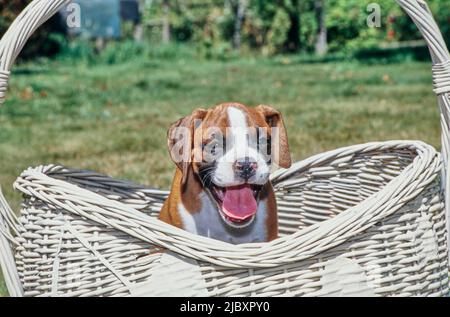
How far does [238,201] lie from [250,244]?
0.36 m

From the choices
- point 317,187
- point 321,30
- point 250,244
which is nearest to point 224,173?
point 250,244

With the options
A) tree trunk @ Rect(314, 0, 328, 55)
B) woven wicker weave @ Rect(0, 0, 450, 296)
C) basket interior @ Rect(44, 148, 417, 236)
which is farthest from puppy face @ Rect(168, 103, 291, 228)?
tree trunk @ Rect(314, 0, 328, 55)

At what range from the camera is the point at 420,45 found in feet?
36.1

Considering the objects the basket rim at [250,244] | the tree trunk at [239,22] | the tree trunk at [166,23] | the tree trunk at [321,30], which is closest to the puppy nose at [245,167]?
the basket rim at [250,244]

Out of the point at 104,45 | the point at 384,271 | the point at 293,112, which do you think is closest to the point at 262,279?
the point at 384,271

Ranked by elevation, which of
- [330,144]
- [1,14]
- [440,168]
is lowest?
[330,144]

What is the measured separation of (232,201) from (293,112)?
13.3 ft

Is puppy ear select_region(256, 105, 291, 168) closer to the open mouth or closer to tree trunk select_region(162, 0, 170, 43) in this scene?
the open mouth

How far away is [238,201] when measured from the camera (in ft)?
6.83

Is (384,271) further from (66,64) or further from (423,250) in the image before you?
(66,64)

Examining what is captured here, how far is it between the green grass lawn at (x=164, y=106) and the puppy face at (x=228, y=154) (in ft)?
2.79

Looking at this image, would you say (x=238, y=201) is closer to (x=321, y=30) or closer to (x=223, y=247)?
(x=223, y=247)

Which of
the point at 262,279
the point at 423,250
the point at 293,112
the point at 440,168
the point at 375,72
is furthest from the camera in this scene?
the point at 375,72

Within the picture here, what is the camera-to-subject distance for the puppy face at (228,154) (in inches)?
79.9
